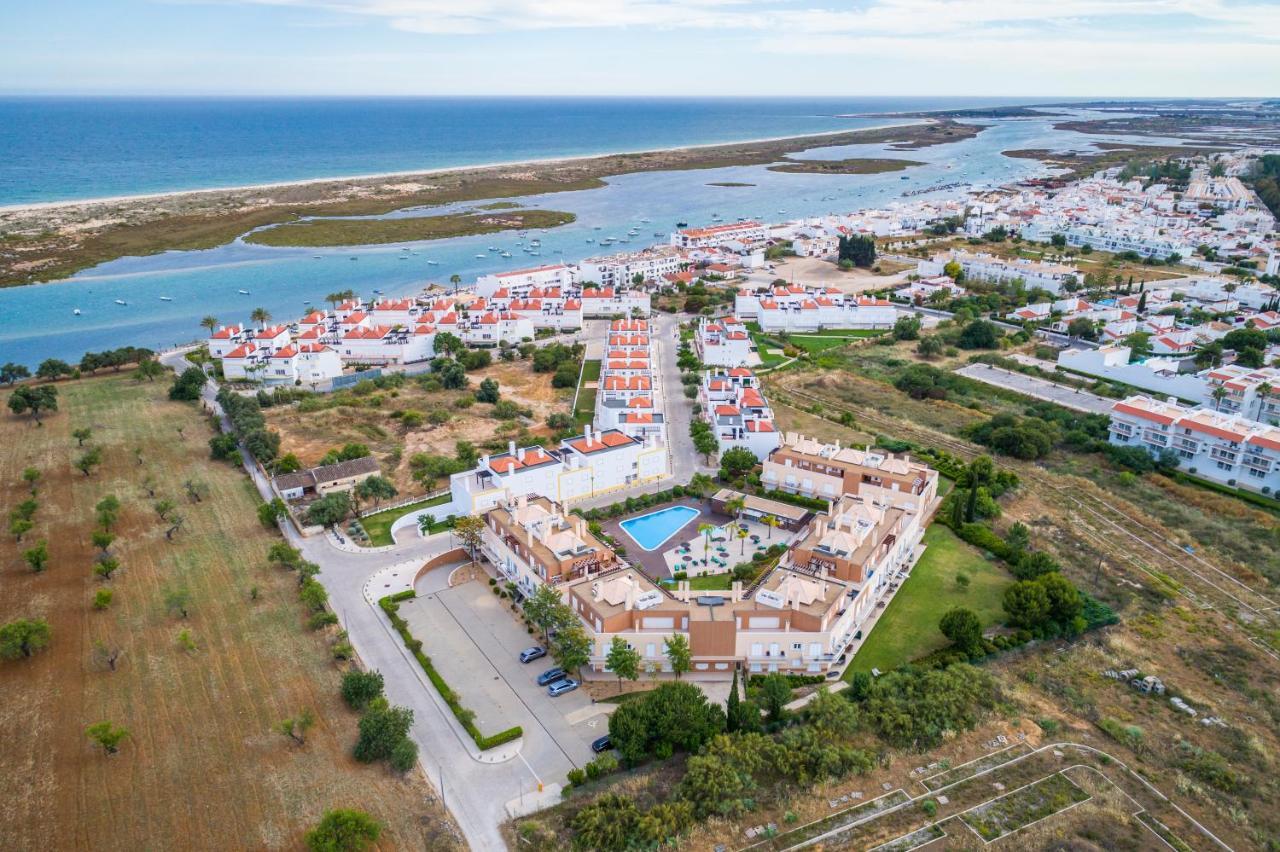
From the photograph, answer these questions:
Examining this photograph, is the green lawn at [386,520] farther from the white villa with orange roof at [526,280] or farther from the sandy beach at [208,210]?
the sandy beach at [208,210]

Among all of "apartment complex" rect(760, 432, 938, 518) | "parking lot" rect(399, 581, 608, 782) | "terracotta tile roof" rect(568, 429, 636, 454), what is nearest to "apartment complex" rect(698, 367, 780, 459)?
"apartment complex" rect(760, 432, 938, 518)

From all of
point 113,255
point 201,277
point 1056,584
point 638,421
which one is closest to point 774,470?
point 638,421

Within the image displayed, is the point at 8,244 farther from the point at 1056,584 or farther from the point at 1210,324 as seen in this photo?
the point at 1210,324

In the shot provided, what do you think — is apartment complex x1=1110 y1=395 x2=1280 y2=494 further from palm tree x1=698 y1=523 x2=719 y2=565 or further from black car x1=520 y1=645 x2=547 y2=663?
black car x1=520 y1=645 x2=547 y2=663

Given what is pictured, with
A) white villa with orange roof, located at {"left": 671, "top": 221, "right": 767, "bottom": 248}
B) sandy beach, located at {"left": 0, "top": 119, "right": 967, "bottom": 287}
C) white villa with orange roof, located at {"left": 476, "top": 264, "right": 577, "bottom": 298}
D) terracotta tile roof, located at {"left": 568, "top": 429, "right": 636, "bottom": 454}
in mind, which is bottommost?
terracotta tile roof, located at {"left": 568, "top": 429, "right": 636, "bottom": 454}

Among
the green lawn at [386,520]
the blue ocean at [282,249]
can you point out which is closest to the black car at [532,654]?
the green lawn at [386,520]

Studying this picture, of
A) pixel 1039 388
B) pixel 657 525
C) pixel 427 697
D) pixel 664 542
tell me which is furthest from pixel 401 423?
pixel 1039 388
